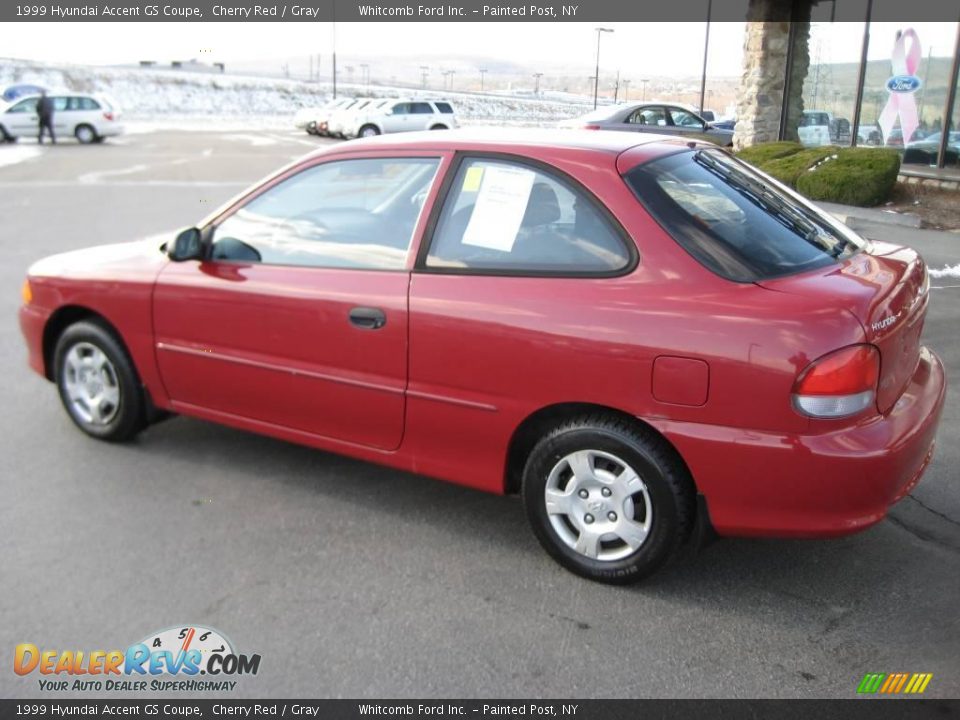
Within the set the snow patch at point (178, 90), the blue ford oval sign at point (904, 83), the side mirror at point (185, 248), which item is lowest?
the side mirror at point (185, 248)

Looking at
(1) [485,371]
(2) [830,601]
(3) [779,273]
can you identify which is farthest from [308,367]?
(2) [830,601]

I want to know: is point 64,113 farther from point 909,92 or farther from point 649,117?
point 909,92

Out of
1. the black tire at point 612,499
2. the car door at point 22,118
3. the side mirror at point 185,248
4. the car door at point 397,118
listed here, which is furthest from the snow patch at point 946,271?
the car door at point 22,118

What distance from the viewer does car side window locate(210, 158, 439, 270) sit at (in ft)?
12.2

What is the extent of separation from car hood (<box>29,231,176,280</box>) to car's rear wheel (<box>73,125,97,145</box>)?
2838 centimetres

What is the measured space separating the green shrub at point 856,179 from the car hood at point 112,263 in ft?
34.6

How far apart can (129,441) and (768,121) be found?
52.5 ft

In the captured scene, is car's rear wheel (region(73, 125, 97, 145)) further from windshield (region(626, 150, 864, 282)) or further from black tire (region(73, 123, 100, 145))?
windshield (region(626, 150, 864, 282))

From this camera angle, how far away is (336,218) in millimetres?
3936

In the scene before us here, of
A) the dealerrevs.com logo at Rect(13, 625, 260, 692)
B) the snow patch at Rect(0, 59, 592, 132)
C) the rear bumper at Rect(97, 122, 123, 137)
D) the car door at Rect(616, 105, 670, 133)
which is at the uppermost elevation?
the snow patch at Rect(0, 59, 592, 132)

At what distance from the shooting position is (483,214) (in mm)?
3545

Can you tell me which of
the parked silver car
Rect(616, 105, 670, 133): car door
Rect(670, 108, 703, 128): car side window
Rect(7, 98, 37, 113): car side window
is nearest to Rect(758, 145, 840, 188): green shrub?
the parked silver car

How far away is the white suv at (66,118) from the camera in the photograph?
2950 centimetres

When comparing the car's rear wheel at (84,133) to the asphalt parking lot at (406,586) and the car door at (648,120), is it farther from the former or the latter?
the asphalt parking lot at (406,586)
